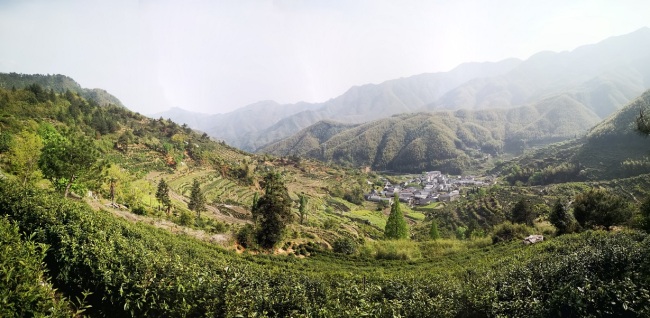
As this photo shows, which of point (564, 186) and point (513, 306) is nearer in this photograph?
point (513, 306)

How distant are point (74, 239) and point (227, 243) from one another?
25.2m

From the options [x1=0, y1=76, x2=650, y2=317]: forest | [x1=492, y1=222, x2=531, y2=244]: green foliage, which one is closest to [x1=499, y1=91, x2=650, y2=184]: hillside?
[x1=0, y1=76, x2=650, y2=317]: forest

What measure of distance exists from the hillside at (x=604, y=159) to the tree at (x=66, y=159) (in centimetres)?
15114

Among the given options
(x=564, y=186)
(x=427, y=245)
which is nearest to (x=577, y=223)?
(x=427, y=245)

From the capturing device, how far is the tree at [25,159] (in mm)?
27141

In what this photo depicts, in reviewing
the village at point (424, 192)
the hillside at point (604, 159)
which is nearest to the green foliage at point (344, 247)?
the village at point (424, 192)

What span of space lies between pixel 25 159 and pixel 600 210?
65.6 meters

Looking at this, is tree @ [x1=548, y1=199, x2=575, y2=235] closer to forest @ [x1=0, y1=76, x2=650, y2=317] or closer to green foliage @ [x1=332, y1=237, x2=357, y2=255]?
forest @ [x1=0, y1=76, x2=650, y2=317]

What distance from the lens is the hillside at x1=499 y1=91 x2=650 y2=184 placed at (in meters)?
114

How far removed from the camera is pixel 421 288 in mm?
14023

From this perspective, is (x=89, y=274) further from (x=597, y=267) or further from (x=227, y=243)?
(x=227, y=243)

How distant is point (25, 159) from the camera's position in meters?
27.7

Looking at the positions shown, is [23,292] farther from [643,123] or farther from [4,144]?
[4,144]

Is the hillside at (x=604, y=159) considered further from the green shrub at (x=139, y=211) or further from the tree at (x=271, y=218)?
the green shrub at (x=139, y=211)
